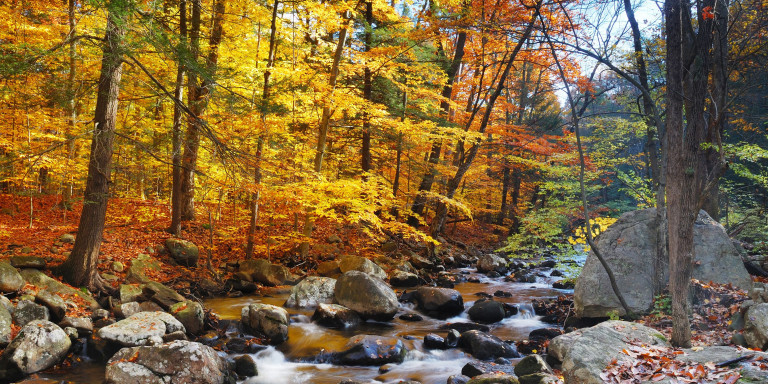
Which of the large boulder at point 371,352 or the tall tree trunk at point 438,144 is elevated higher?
Result: the tall tree trunk at point 438,144

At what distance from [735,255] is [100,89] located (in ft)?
41.3

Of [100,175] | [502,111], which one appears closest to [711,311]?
[100,175]

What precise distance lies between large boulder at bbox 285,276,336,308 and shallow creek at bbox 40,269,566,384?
0.33 m

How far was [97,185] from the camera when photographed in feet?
25.0

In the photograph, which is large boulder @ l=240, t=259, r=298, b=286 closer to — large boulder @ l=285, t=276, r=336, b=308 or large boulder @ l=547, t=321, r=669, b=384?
large boulder @ l=285, t=276, r=336, b=308

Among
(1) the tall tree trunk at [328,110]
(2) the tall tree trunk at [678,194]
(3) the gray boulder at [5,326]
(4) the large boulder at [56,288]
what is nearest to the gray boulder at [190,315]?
(4) the large boulder at [56,288]

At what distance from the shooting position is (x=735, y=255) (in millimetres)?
7934

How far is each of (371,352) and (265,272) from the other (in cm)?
525

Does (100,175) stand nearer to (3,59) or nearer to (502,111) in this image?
(3,59)

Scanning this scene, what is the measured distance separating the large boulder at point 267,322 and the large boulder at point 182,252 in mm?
3785

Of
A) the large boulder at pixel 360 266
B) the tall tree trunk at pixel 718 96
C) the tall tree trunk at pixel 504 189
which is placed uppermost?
the tall tree trunk at pixel 718 96

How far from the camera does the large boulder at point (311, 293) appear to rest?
9.69m

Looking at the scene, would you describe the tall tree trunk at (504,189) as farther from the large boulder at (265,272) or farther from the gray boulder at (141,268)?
the gray boulder at (141,268)

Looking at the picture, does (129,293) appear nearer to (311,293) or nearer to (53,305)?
(53,305)
